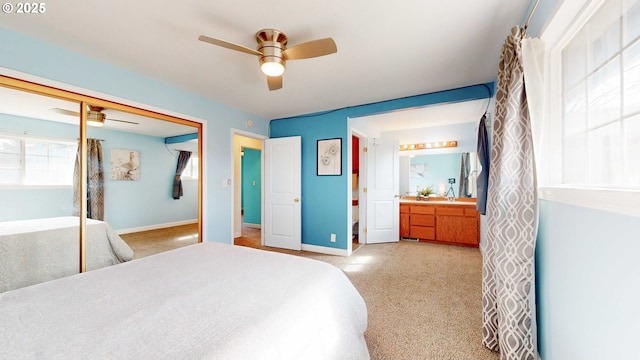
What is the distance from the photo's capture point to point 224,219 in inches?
135

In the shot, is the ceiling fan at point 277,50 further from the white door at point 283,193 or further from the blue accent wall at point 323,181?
the white door at point 283,193

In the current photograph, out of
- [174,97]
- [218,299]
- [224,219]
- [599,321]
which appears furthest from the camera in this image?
[224,219]

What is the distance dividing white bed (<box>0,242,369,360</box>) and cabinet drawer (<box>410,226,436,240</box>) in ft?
11.8


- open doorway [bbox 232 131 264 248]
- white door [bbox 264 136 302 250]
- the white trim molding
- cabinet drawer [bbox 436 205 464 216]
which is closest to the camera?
the white trim molding

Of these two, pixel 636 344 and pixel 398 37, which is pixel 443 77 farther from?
pixel 636 344

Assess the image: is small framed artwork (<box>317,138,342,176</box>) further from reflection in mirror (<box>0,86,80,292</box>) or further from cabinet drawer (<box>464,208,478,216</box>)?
reflection in mirror (<box>0,86,80,292</box>)

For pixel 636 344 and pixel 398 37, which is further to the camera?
pixel 398 37

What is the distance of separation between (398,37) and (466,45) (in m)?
0.64

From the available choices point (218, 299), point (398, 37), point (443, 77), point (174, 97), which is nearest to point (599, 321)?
point (218, 299)

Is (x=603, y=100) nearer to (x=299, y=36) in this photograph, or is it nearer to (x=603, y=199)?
(x=603, y=199)

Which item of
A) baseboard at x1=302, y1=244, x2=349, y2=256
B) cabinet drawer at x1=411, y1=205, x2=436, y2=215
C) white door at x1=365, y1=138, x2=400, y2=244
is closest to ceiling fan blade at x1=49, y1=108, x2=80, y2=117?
baseboard at x1=302, y1=244, x2=349, y2=256

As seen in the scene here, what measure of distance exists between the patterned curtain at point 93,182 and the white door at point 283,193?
2.29 meters

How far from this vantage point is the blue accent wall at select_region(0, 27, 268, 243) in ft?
6.15

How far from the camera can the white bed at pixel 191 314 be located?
79cm
